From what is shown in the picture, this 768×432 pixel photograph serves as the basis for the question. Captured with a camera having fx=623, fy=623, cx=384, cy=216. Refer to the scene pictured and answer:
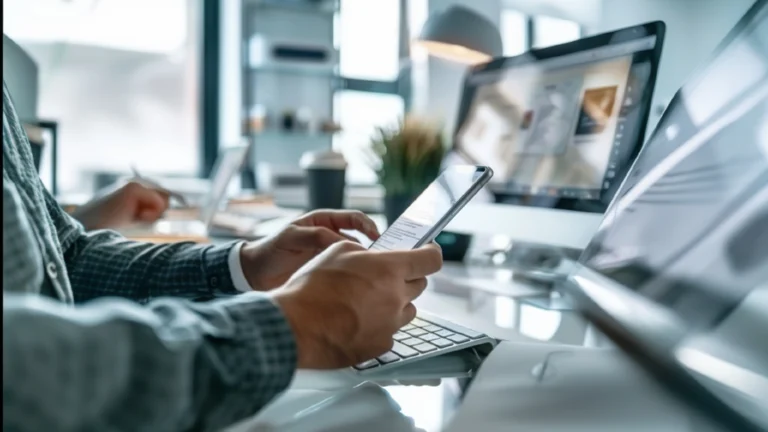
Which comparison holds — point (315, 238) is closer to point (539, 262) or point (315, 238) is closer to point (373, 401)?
point (373, 401)

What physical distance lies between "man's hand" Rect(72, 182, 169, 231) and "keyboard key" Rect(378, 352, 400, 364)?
78 centimetres

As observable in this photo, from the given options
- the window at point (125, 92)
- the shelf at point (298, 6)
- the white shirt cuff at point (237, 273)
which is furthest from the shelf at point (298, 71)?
the white shirt cuff at point (237, 273)

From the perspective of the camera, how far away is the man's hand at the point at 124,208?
112cm

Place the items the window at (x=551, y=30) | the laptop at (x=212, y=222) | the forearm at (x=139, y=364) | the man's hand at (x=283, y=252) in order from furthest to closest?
the laptop at (x=212, y=222)
the window at (x=551, y=30)
the man's hand at (x=283, y=252)
the forearm at (x=139, y=364)

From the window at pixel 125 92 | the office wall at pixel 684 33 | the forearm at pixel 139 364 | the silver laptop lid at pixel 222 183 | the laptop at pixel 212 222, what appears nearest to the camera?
the forearm at pixel 139 364

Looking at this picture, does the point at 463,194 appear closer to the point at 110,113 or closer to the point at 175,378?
the point at 175,378

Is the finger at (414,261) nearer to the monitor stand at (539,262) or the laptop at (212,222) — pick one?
the monitor stand at (539,262)

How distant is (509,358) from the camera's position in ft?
1.59

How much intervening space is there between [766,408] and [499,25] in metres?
1.11

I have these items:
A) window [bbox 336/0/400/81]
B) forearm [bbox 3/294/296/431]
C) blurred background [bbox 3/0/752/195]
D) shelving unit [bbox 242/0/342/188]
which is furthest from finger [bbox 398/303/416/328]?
window [bbox 336/0/400/81]

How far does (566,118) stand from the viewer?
0.88m

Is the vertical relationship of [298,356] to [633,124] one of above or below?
below

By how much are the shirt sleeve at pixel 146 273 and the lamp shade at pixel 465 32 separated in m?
0.71

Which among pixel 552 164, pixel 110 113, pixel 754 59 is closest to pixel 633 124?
pixel 552 164
